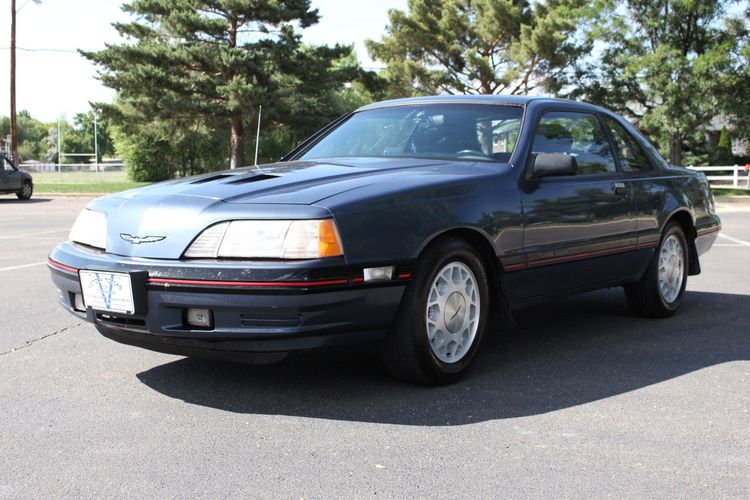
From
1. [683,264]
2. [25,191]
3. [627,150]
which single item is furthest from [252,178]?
[25,191]

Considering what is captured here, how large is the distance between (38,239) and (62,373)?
8814 mm

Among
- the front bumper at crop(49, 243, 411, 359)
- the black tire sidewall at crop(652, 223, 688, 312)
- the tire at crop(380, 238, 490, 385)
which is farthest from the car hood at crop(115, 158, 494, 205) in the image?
the black tire sidewall at crop(652, 223, 688, 312)

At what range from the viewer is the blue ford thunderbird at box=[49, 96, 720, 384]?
12.5 ft

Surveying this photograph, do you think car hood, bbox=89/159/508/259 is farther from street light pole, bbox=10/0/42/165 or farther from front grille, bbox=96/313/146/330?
street light pole, bbox=10/0/42/165

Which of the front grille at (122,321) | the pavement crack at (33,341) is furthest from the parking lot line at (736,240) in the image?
the front grille at (122,321)

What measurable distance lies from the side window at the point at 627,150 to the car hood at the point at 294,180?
167cm

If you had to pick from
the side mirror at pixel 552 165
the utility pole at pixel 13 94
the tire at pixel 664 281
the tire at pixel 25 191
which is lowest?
the tire at pixel 25 191

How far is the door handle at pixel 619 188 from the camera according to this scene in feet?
18.6

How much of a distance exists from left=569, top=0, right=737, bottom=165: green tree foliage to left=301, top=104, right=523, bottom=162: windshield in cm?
2608

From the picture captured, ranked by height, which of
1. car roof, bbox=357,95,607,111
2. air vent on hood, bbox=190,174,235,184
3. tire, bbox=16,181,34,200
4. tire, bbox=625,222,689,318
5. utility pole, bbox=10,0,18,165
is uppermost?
utility pole, bbox=10,0,18,165

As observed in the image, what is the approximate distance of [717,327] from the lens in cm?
607

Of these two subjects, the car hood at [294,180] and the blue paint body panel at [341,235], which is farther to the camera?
the car hood at [294,180]

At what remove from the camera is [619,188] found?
5703 millimetres

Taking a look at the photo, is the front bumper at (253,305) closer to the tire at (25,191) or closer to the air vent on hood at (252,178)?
the air vent on hood at (252,178)
